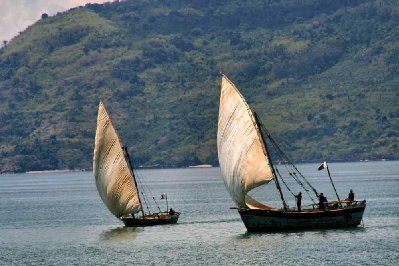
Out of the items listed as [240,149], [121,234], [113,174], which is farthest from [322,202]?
[113,174]

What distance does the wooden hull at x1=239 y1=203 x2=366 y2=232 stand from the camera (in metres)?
101

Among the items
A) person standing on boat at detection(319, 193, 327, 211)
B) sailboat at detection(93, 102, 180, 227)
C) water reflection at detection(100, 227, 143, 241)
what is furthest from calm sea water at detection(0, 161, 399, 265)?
person standing on boat at detection(319, 193, 327, 211)

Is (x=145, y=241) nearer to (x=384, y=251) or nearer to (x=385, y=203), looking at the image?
(x=384, y=251)

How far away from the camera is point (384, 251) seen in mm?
88750

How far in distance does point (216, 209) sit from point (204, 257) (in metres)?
59.6

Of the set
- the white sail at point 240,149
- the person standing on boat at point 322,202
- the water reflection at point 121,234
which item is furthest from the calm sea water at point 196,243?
the white sail at point 240,149

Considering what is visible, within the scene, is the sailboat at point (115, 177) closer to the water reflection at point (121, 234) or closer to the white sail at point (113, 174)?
the white sail at point (113, 174)

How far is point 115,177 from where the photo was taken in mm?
Answer: 118312

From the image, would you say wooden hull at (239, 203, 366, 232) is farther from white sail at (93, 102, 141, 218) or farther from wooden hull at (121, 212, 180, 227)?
white sail at (93, 102, 141, 218)

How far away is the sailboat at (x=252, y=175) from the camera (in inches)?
3981

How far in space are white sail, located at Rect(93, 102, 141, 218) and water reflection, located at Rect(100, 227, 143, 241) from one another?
7.29 feet

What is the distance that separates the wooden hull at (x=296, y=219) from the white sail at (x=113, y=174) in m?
19.8

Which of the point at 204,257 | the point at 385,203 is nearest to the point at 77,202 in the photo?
the point at 385,203

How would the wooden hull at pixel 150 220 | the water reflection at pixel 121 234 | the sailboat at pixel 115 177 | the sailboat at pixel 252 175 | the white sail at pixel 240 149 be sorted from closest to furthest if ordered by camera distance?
the sailboat at pixel 252 175 < the white sail at pixel 240 149 < the water reflection at pixel 121 234 < the sailboat at pixel 115 177 < the wooden hull at pixel 150 220
